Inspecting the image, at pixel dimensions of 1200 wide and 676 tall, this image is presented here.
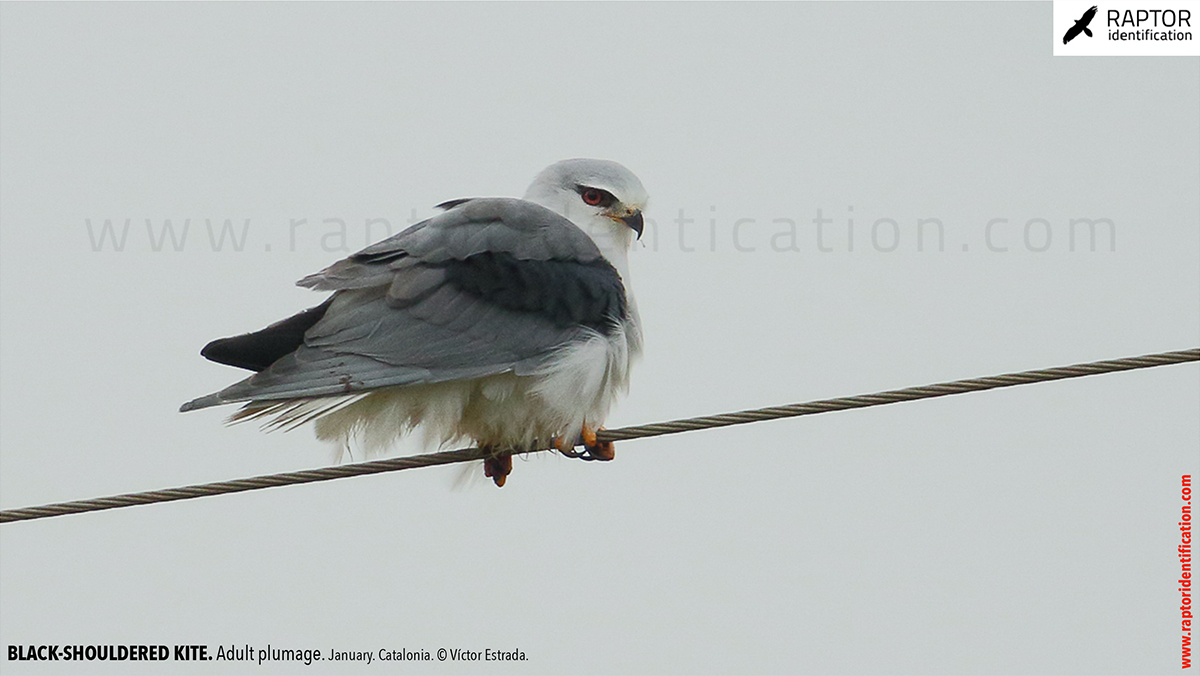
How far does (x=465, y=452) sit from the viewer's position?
5.70 metres

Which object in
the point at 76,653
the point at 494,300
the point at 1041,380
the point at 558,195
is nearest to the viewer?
the point at 1041,380

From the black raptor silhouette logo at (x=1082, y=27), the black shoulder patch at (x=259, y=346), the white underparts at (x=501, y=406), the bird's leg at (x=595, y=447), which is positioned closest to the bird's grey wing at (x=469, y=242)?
the black shoulder patch at (x=259, y=346)

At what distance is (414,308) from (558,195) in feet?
4.41

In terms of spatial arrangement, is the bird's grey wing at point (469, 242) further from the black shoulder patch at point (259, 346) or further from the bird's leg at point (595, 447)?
the bird's leg at point (595, 447)

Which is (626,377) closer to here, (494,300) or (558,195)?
(494,300)

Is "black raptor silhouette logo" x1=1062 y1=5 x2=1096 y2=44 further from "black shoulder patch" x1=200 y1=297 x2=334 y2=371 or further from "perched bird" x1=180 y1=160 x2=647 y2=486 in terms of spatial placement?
"black shoulder patch" x1=200 y1=297 x2=334 y2=371

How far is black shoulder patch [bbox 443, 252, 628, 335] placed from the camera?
6059 mm

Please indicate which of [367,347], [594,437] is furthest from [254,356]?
[594,437]

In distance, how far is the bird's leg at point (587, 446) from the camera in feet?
19.6

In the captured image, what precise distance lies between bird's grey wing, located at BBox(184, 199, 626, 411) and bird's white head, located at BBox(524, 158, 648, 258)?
0.49m

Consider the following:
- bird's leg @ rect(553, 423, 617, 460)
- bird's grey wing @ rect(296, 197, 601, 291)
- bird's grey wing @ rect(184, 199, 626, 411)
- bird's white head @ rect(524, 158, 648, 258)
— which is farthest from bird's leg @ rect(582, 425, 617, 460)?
bird's white head @ rect(524, 158, 648, 258)

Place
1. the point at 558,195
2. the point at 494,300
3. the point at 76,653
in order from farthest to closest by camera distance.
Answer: the point at 76,653
the point at 558,195
the point at 494,300

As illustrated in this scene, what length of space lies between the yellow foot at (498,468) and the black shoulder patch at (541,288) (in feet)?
2.38

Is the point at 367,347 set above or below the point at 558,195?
below
